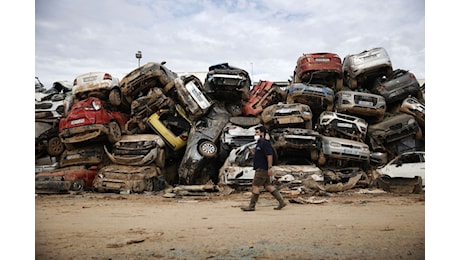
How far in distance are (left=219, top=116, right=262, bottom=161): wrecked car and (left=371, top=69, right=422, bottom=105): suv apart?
3.49m

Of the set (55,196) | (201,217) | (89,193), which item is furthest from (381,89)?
(55,196)

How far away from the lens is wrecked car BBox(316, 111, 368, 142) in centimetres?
853

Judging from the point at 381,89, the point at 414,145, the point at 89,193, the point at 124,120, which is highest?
the point at 381,89

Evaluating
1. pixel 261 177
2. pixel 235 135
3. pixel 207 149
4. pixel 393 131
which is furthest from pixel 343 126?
pixel 261 177

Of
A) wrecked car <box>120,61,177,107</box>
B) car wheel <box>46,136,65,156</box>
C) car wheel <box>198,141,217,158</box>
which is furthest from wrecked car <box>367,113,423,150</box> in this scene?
car wheel <box>46,136,65,156</box>

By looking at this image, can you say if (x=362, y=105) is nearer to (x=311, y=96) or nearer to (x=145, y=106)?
(x=311, y=96)

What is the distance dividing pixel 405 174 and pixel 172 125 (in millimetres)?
5312

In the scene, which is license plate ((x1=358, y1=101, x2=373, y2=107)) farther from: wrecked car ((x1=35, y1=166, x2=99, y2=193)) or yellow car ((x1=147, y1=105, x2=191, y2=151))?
wrecked car ((x1=35, y1=166, x2=99, y2=193))

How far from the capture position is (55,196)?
24.4ft

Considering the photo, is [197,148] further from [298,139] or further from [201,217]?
[201,217]

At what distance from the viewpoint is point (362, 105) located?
8977mm

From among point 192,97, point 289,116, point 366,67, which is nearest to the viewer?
point 289,116

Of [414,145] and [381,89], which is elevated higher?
[381,89]

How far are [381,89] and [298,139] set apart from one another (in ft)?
10.3
